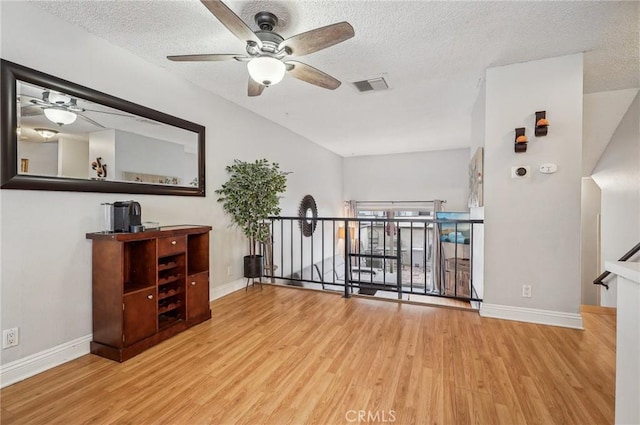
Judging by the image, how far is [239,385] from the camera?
68.4 inches

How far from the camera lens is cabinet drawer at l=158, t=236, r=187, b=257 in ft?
Result: 7.66

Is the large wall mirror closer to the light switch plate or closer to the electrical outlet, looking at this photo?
the electrical outlet

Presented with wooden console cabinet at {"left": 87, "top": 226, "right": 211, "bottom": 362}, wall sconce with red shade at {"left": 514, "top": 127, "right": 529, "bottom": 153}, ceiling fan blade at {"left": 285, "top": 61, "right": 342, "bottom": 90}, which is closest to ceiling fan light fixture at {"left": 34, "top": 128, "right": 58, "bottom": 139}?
wooden console cabinet at {"left": 87, "top": 226, "right": 211, "bottom": 362}

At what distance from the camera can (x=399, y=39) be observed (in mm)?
2270

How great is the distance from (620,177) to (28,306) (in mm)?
6015

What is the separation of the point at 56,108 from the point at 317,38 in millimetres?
1934

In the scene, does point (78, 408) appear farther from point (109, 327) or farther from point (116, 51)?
point (116, 51)

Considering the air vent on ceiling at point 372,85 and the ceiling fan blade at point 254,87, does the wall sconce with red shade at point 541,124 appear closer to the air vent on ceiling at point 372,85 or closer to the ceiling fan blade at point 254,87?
the air vent on ceiling at point 372,85

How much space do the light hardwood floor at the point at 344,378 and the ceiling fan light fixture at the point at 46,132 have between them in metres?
1.63

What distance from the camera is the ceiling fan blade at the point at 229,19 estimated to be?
1.46 m

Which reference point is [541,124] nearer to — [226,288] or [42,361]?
[226,288]

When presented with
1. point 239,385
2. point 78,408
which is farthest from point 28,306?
point 239,385

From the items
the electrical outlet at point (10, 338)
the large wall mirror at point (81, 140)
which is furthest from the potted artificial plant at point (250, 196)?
the electrical outlet at point (10, 338)

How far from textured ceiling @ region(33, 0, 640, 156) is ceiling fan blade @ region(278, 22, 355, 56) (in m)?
0.28
